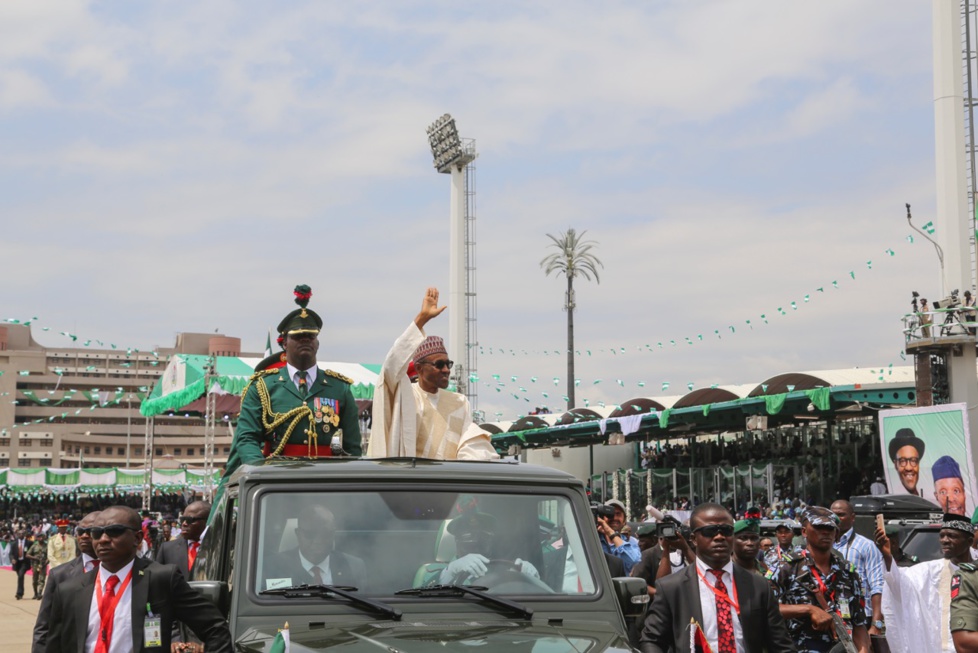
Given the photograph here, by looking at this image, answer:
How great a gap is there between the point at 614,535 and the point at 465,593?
5690 mm

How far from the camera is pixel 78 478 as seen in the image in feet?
217

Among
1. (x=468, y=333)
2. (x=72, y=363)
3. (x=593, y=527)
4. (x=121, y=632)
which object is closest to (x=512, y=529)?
(x=593, y=527)

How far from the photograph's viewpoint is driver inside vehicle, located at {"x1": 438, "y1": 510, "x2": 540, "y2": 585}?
16.6 feet

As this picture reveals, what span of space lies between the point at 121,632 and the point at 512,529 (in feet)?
5.52

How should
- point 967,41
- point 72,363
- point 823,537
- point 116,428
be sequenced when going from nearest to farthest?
1. point 823,537
2. point 967,41
3. point 116,428
4. point 72,363

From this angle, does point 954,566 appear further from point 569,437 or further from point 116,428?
point 116,428

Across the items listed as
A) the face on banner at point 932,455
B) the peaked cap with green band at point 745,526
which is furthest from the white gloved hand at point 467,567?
the face on banner at point 932,455

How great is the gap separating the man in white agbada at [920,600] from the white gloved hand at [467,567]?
4.34m

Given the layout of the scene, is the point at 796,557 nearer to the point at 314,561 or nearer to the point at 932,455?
the point at 314,561

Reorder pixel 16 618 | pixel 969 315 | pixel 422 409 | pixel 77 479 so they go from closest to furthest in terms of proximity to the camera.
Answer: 1. pixel 422 409
2. pixel 16 618
3. pixel 969 315
4. pixel 77 479

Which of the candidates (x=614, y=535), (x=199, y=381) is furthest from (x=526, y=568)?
(x=199, y=381)

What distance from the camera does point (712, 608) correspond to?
5770 millimetres

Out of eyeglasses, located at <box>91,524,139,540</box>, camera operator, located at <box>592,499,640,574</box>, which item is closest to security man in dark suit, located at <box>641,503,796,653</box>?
eyeglasses, located at <box>91,524,139,540</box>

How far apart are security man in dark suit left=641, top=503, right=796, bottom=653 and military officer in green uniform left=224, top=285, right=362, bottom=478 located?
223 cm
